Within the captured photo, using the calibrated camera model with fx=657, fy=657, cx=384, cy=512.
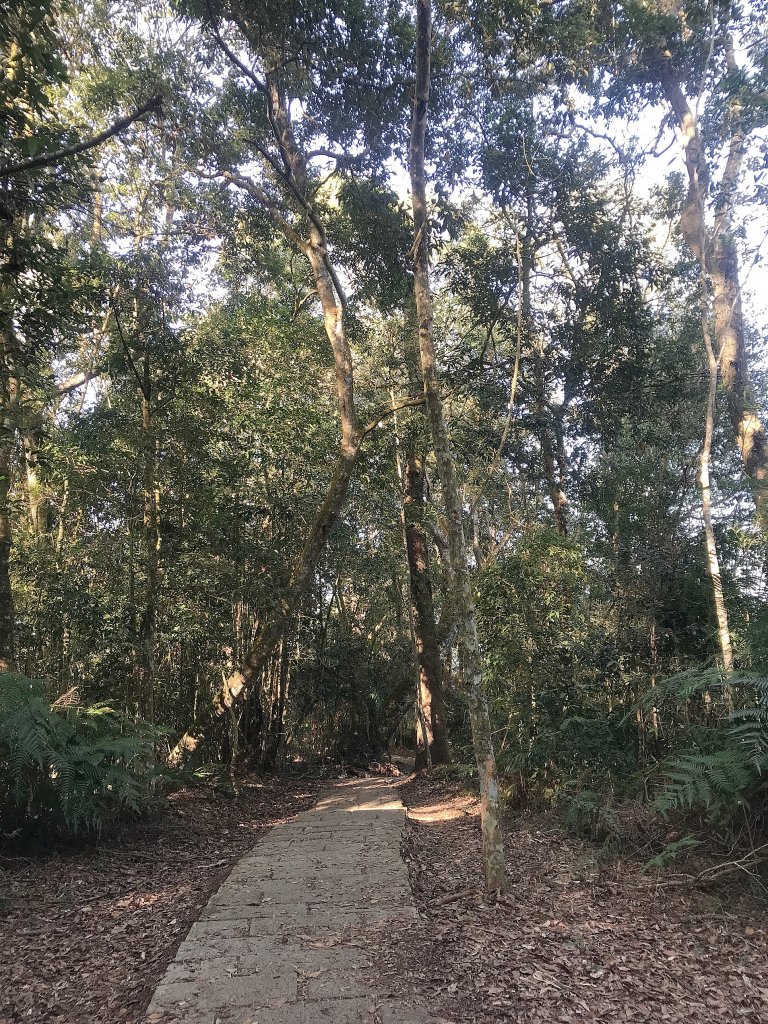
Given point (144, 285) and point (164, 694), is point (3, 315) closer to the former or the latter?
point (144, 285)

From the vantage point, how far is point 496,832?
4.39m

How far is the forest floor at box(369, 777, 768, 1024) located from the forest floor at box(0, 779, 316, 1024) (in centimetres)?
130

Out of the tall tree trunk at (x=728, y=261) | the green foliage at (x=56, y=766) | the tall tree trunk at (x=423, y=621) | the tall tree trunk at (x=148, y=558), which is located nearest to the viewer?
the green foliage at (x=56, y=766)

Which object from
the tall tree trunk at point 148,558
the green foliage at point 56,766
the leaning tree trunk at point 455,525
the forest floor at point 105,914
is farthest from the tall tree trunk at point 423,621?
the green foliage at point 56,766

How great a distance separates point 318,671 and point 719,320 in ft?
28.0

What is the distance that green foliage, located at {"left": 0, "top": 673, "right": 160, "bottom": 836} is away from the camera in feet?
15.5

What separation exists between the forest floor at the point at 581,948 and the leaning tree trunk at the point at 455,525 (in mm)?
427

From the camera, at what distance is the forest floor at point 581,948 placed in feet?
9.94

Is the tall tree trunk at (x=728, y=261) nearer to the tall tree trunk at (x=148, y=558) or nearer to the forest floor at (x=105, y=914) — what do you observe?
the tall tree trunk at (x=148, y=558)

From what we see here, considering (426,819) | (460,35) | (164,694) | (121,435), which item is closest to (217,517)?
(121,435)

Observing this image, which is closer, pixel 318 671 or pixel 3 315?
pixel 3 315

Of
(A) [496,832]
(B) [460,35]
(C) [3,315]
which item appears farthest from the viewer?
(B) [460,35]

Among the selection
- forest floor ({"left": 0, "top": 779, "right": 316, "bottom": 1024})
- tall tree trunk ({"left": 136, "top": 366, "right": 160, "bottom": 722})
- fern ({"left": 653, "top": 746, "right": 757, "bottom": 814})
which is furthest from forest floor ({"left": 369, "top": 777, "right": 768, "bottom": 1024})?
tall tree trunk ({"left": 136, "top": 366, "right": 160, "bottom": 722})

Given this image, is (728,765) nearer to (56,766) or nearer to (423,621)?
(56,766)
